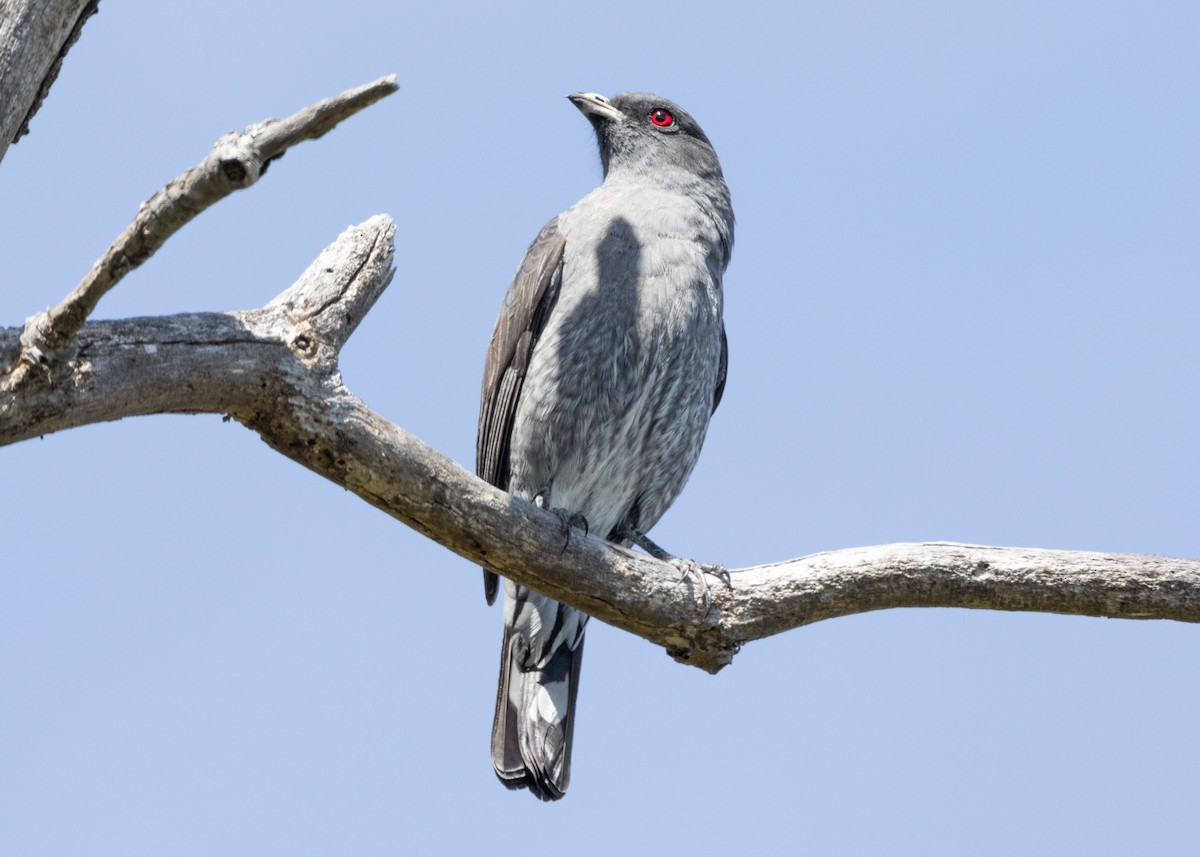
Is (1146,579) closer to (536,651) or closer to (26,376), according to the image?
(536,651)

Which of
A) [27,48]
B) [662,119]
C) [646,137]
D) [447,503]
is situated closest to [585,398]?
[447,503]

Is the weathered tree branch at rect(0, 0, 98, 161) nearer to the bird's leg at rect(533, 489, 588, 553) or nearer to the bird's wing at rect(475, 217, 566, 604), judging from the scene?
the bird's leg at rect(533, 489, 588, 553)

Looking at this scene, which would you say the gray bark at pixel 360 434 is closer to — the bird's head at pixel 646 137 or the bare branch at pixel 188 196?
the bare branch at pixel 188 196

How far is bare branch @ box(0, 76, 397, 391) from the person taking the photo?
110 inches

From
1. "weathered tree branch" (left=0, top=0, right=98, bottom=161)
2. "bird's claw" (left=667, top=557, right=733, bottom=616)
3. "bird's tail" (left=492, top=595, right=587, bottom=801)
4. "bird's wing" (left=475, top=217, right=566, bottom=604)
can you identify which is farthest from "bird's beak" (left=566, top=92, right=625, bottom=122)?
"weathered tree branch" (left=0, top=0, right=98, bottom=161)

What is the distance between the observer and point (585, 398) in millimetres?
5648

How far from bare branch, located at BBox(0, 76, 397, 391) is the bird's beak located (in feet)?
15.0

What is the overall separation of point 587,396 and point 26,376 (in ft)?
9.28

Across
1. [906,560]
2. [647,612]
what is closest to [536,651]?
[647,612]

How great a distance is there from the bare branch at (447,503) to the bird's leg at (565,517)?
4 centimetres

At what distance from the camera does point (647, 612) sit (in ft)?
14.6

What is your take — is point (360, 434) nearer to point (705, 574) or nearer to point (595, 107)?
point (705, 574)

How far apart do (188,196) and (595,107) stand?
4.69 m

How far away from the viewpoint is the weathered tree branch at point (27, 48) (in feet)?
10.9
